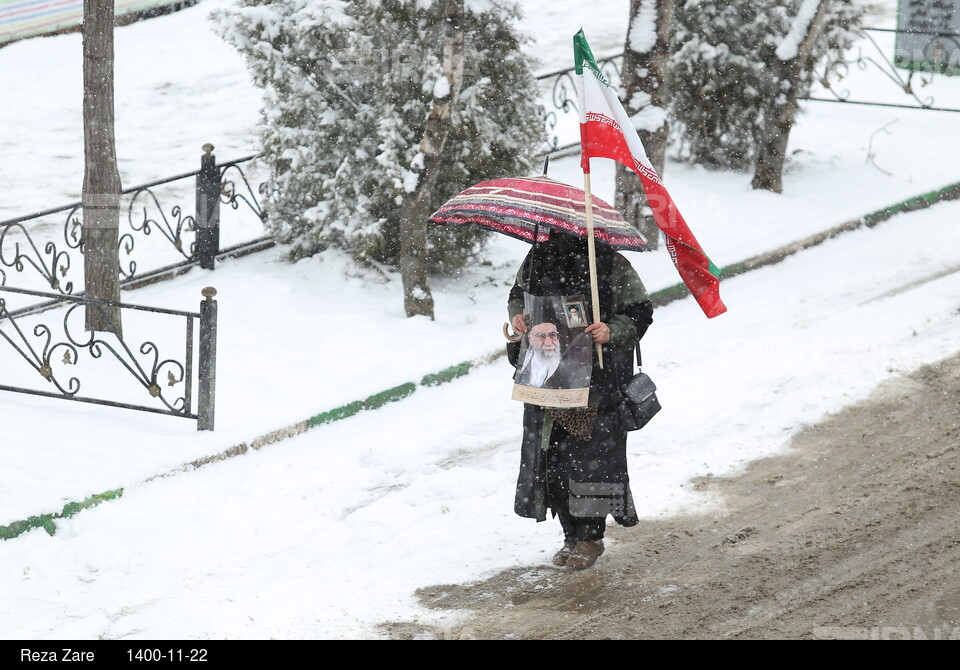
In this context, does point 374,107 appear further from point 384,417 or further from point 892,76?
point 892,76

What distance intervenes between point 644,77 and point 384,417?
14.9 feet

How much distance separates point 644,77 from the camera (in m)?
10.9

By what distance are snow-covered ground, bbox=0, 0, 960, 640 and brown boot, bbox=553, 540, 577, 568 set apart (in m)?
0.23

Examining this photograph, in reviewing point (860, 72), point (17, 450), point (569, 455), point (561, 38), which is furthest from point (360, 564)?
point (561, 38)

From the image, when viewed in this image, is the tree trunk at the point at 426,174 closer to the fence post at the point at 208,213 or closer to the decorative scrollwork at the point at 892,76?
the fence post at the point at 208,213

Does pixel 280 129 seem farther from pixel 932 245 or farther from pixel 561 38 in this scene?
pixel 561 38

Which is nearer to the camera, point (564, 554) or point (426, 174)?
point (564, 554)

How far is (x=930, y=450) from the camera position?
279 inches

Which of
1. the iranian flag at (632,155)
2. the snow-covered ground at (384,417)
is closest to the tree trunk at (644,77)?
the snow-covered ground at (384,417)

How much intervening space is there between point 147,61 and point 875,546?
54.7ft

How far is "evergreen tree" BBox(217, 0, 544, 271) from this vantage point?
9.45 m

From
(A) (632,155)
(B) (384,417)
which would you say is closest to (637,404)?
(A) (632,155)

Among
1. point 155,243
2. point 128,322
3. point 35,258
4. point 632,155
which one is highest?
point 632,155
